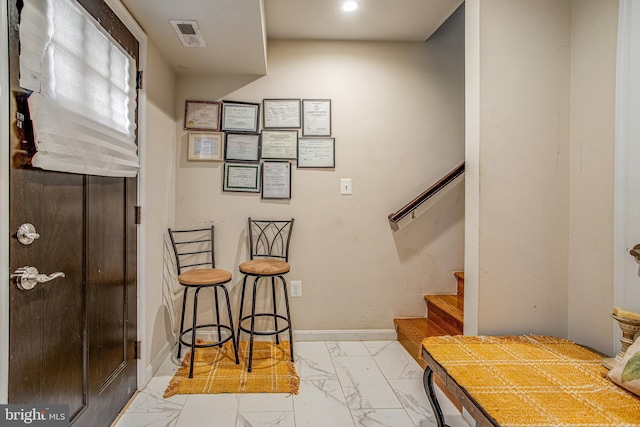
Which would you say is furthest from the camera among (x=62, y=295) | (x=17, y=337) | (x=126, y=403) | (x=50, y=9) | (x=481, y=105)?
(x=126, y=403)

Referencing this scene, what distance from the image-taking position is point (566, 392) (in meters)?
1.16

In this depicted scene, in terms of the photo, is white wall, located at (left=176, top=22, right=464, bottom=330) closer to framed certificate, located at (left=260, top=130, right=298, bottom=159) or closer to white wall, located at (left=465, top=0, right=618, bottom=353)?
framed certificate, located at (left=260, top=130, right=298, bottom=159)

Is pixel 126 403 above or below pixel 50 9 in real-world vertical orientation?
below

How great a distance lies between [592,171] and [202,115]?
2521 mm

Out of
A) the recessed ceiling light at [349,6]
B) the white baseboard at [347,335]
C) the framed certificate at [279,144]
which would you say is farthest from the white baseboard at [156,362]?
the recessed ceiling light at [349,6]

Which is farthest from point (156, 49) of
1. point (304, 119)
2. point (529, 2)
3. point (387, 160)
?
point (529, 2)

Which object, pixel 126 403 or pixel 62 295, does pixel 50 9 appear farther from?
pixel 126 403

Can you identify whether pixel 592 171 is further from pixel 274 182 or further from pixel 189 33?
pixel 189 33

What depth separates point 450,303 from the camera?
2.66 meters

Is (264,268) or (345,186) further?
(345,186)

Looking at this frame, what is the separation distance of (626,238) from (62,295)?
2.26 metres

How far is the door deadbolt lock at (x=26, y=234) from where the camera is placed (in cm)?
110

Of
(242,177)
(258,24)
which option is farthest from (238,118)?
(258,24)

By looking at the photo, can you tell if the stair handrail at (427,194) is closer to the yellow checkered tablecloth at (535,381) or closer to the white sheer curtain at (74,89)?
the yellow checkered tablecloth at (535,381)
